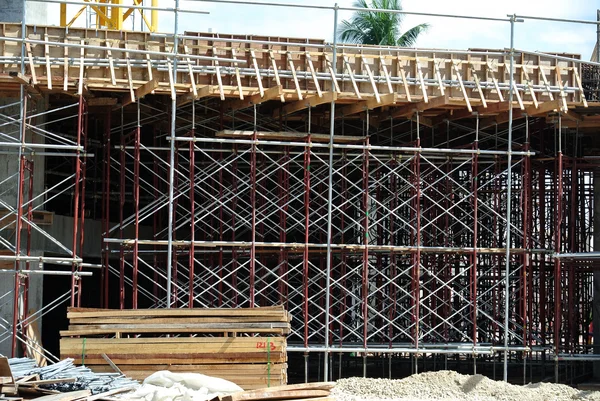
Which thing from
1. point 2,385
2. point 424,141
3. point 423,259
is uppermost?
point 424,141

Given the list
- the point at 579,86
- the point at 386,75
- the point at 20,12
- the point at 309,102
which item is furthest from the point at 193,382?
the point at 20,12

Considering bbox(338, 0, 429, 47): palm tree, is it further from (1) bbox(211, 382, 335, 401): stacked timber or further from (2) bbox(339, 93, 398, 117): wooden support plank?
(1) bbox(211, 382, 335, 401): stacked timber

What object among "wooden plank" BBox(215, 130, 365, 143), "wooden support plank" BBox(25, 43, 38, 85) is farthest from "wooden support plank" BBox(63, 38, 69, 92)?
"wooden plank" BBox(215, 130, 365, 143)

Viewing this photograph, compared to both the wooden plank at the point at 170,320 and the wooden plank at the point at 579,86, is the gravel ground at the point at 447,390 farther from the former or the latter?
the wooden plank at the point at 579,86

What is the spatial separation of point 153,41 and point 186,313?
5.96 m

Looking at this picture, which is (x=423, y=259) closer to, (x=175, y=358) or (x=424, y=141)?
(x=424, y=141)

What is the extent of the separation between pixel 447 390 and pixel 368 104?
6.11 metres

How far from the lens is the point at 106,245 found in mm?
22609

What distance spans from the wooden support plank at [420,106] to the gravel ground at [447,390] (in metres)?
5.53

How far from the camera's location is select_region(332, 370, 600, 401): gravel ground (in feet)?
65.9

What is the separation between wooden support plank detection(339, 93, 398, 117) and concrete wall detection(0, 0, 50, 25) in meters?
7.47

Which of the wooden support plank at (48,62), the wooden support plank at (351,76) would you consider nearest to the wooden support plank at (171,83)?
the wooden support plank at (48,62)

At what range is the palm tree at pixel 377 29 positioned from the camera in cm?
5044

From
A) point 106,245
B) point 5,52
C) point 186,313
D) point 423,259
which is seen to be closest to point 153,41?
point 5,52
